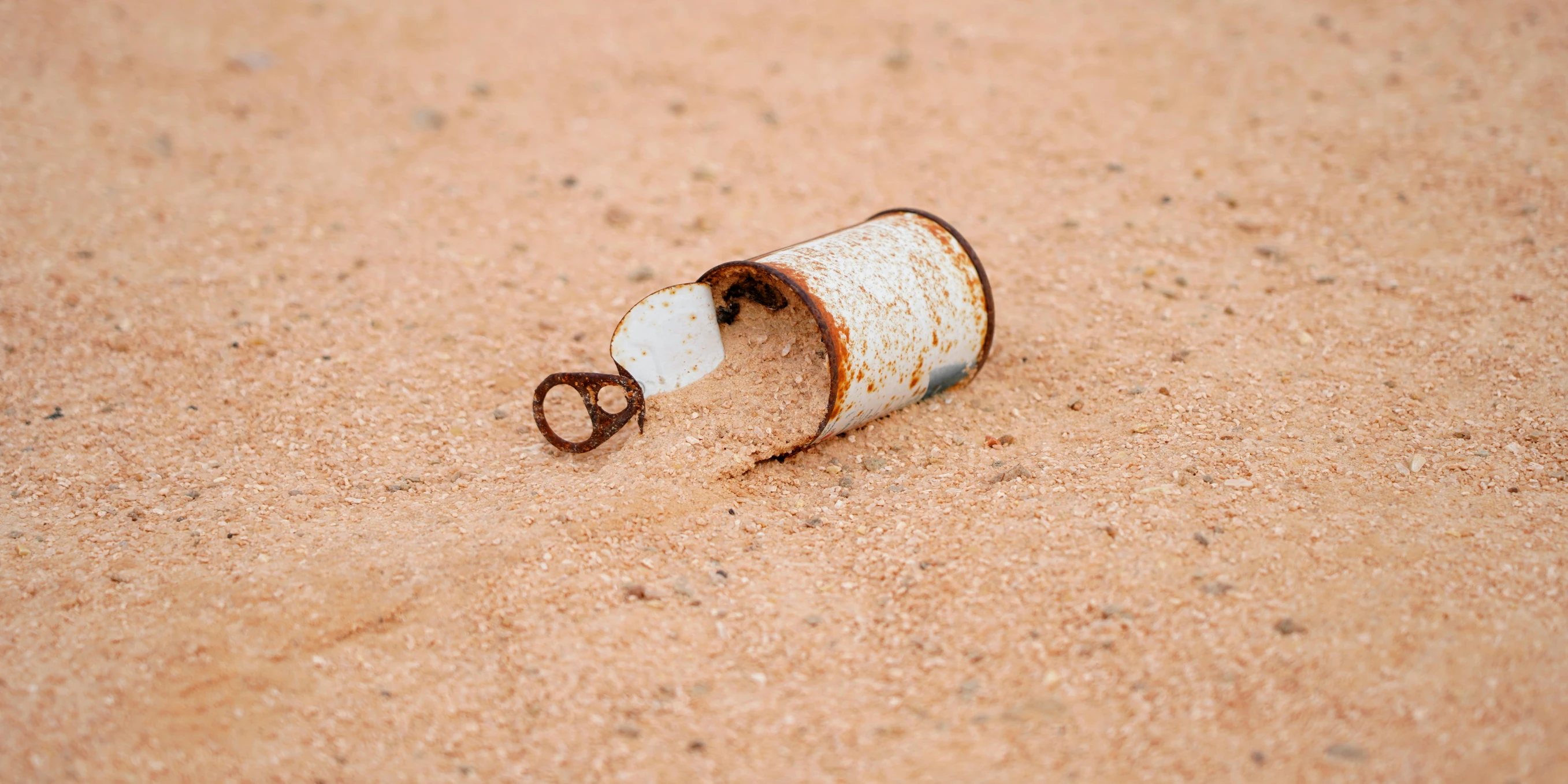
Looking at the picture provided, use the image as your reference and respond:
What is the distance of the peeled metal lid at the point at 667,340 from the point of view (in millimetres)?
3559

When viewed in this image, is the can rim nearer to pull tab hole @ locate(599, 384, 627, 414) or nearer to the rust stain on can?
the rust stain on can

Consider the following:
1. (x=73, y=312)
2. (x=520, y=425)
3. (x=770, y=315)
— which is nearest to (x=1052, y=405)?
(x=770, y=315)

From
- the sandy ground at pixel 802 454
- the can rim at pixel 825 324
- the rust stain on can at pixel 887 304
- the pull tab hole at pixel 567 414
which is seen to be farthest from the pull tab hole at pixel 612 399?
the can rim at pixel 825 324

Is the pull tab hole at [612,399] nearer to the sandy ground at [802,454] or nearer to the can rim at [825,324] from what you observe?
the sandy ground at [802,454]

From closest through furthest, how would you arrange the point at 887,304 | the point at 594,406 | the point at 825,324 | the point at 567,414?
the point at 825,324 < the point at 887,304 < the point at 594,406 < the point at 567,414

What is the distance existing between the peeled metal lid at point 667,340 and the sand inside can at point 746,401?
0.04m

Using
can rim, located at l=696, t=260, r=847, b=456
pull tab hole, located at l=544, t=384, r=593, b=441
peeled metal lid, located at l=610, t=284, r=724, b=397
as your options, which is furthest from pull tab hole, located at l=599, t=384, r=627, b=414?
can rim, located at l=696, t=260, r=847, b=456

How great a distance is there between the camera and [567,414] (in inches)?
156

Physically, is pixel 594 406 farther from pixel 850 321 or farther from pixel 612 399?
pixel 850 321

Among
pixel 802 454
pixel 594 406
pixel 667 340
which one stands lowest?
pixel 802 454

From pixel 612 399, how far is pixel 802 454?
82 cm

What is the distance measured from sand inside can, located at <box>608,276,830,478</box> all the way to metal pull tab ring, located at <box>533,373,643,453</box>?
6 cm

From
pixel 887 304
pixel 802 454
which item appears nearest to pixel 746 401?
pixel 802 454

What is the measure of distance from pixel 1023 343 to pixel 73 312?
388cm
